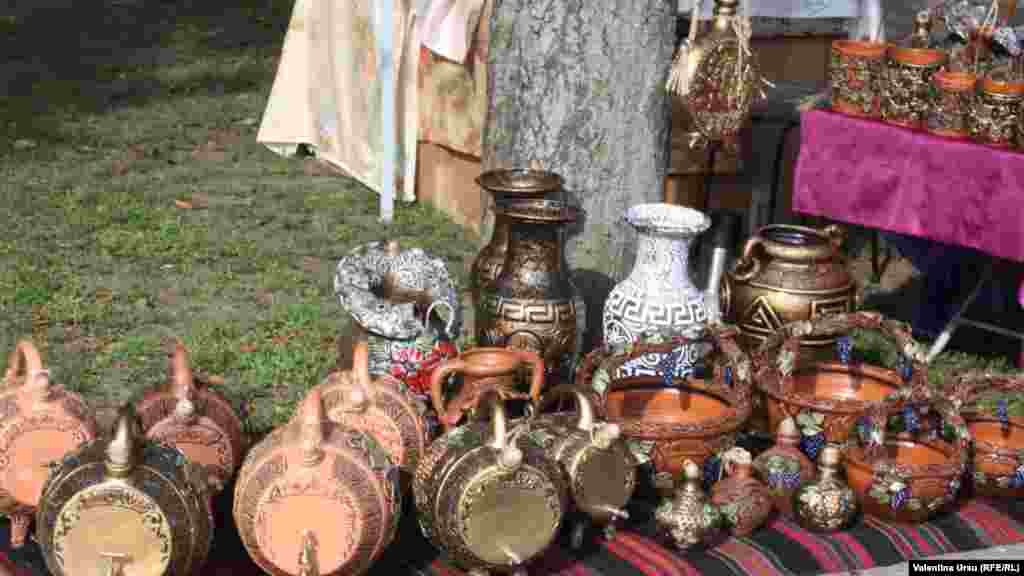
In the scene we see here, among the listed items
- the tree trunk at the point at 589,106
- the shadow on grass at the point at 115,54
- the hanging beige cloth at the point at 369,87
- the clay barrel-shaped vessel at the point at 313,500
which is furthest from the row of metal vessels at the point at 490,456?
the shadow on grass at the point at 115,54

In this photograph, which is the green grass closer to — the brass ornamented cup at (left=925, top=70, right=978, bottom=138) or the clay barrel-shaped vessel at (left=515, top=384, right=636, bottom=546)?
the clay barrel-shaped vessel at (left=515, top=384, right=636, bottom=546)

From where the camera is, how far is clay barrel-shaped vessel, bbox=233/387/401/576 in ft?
10.4

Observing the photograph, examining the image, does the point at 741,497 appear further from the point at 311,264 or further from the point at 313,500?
the point at 311,264

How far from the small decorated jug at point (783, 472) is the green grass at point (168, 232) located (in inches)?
54.3

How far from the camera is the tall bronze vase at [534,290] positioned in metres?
4.22

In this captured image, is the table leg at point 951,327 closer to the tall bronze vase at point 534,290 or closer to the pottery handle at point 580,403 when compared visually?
the tall bronze vase at point 534,290

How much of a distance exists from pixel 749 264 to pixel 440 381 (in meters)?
1.27

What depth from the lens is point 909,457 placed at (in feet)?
12.9

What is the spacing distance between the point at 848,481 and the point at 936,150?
1.52 meters

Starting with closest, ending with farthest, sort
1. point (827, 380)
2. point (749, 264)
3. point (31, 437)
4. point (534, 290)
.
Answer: point (31, 437)
point (534, 290)
point (827, 380)
point (749, 264)

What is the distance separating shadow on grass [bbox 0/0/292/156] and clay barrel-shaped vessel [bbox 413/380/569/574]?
239 inches

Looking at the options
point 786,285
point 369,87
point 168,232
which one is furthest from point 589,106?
point 369,87

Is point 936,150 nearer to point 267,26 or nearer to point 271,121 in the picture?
point 271,121

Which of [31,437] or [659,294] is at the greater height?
[659,294]
